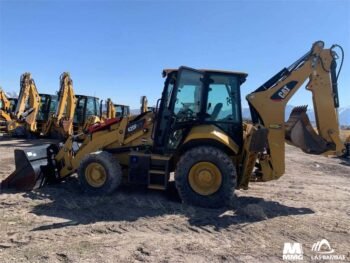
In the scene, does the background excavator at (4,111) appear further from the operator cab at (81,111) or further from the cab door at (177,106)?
the cab door at (177,106)

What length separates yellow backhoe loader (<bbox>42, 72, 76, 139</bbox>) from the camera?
18.4 meters

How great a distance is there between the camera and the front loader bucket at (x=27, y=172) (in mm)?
7090

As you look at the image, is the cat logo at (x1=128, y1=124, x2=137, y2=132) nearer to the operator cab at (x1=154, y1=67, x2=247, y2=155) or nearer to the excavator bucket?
the operator cab at (x1=154, y1=67, x2=247, y2=155)

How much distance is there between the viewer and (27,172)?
7121 millimetres

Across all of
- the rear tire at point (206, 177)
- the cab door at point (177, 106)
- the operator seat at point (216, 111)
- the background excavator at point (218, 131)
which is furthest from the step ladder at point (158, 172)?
the operator seat at point (216, 111)

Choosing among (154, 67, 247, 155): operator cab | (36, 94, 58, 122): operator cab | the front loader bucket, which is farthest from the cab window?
(36, 94, 58, 122): operator cab

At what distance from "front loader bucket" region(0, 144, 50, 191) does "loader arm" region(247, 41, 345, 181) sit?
421cm

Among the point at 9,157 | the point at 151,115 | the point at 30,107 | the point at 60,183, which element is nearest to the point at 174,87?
the point at 151,115

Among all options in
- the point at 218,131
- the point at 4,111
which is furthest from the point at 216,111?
the point at 4,111

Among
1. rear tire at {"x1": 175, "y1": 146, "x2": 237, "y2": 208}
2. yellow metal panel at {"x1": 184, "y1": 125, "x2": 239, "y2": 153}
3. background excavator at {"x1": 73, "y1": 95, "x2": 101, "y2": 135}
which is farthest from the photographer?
background excavator at {"x1": 73, "y1": 95, "x2": 101, "y2": 135}

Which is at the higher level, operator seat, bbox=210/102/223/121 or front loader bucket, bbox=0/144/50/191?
operator seat, bbox=210/102/223/121

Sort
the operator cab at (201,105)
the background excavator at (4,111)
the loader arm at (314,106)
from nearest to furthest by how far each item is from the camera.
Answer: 1. the loader arm at (314,106)
2. the operator cab at (201,105)
3. the background excavator at (4,111)

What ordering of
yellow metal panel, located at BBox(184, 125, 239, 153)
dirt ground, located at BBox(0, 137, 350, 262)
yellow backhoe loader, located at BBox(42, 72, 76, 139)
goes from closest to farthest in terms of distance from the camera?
dirt ground, located at BBox(0, 137, 350, 262) < yellow metal panel, located at BBox(184, 125, 239, 153) < yellow backhoe loader, located at BBox(42, 72, 76, 139)

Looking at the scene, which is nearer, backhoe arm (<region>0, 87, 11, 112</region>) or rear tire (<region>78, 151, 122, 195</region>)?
rear tire (<region>78, 151, 122, 195</region>)
